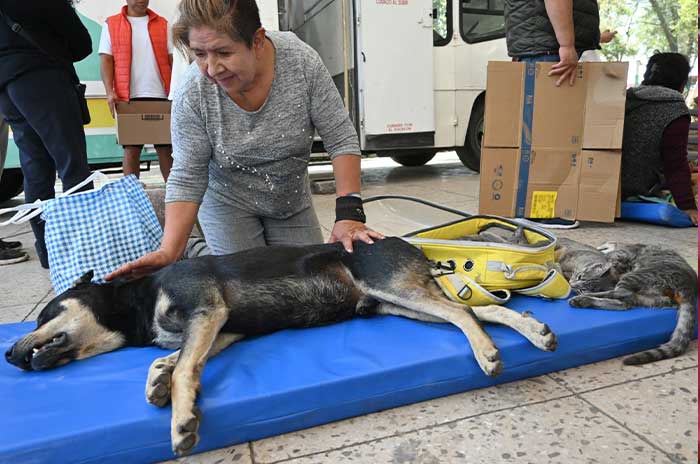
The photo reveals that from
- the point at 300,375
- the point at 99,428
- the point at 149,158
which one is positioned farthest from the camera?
the point at 149,158

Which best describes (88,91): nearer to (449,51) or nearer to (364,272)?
(449,51)

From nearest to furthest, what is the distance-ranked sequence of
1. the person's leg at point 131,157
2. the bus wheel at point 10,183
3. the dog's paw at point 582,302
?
the dog's paw at point 582,302 < the person's leg at point 131,157 < the bus wheel at point 10,183

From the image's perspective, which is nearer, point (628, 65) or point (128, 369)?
point (128, 369)

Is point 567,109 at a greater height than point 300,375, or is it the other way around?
point 567,109

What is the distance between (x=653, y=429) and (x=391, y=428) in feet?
2.59

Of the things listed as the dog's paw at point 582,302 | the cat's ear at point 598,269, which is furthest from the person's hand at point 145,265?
the cat's ear at point 598,269

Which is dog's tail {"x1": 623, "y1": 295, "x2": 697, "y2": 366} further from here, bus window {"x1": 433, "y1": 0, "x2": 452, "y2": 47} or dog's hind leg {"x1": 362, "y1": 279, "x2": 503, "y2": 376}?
bus window {"x1": 433, "y1": 0, "x2": 452, "y2": 47}

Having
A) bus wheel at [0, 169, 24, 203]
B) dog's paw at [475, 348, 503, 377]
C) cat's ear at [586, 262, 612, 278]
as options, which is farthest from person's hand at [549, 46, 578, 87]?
bus wheel at [0, 169, 24, 203]

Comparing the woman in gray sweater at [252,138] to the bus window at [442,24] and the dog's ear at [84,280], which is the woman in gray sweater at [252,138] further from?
the bus window at [442,24]

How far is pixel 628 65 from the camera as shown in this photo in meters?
3.99

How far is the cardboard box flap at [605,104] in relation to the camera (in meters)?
3.97

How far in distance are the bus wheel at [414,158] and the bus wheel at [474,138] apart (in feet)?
5.35

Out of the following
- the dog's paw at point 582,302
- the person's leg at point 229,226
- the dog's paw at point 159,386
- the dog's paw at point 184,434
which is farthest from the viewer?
the person's leg at point 229,226

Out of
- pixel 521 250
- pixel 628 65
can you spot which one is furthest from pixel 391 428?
pixel 628 65
